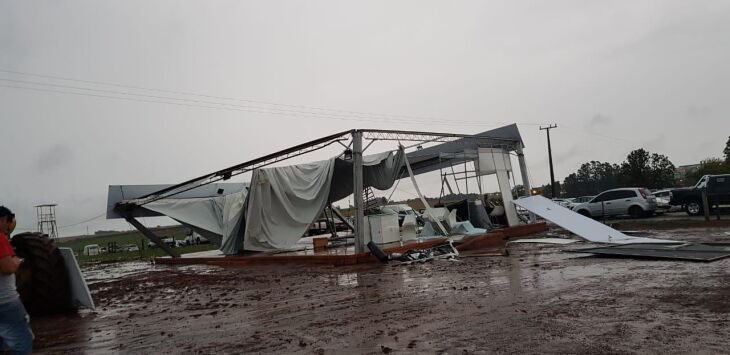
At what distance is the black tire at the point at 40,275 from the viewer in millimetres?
6867

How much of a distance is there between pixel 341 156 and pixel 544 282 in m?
8.49

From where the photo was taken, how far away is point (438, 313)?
18.7ft

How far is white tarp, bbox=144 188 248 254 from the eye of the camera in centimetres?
1602

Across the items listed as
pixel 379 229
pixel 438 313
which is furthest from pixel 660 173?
pixel 438 313

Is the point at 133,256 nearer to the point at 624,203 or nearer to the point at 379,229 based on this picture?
the point at 379,229

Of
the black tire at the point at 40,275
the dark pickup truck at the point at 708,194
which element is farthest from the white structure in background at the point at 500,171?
the black tire at the point at 40,275

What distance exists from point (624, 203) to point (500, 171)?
814cm

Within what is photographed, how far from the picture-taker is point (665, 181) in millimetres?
44250

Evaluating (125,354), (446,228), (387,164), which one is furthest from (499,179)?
(125,354)

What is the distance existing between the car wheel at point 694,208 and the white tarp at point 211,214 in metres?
18.7

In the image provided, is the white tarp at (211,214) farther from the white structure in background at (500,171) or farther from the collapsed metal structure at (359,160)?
the white structure in background at (500,171)

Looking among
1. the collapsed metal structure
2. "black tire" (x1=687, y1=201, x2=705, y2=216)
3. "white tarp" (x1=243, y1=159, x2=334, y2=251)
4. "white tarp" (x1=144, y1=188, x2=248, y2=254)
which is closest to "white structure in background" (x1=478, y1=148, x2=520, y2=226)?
the collapsed metal structure

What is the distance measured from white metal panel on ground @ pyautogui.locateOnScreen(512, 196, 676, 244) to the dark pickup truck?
8.72 meters

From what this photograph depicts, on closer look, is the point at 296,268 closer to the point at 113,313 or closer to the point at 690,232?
the point at 113,313
